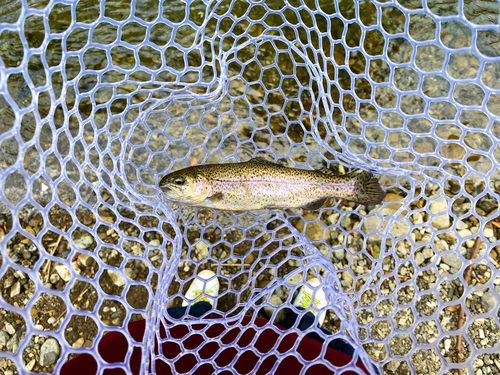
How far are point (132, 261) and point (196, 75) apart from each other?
74.2 inches

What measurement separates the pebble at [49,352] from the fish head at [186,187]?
1.67 metres

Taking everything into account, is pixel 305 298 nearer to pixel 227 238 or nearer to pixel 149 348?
pixel 227 238

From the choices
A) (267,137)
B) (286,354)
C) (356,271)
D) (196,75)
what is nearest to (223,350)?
(286,354)

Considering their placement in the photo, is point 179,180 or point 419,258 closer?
point 179,180

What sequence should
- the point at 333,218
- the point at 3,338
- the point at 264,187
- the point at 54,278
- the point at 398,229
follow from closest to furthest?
the point at 264,187 < the point at 3,338 < the point at 54,278 < the point at 398,229 < the point at 333,218

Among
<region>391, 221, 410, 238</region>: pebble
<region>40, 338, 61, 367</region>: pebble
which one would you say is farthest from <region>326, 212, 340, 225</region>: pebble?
<region>40, 338, 61, 367</region>: pebble

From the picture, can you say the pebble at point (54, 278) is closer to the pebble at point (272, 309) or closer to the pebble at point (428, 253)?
the pebble at point (272, 309)

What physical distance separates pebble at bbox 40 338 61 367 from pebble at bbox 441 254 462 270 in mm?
3448

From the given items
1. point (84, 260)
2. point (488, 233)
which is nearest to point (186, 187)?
point (84, 260)

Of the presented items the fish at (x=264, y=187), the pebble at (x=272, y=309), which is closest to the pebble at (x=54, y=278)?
the fish at (x=264, y=187)

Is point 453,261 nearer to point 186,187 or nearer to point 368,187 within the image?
point 368,187

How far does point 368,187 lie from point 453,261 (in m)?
1.19

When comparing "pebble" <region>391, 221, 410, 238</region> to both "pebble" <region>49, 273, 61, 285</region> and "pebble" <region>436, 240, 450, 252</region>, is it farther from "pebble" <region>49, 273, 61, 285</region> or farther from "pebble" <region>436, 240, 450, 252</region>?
"pebble" <region>49, 273, 61, 285</region>

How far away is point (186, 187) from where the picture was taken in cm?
235
